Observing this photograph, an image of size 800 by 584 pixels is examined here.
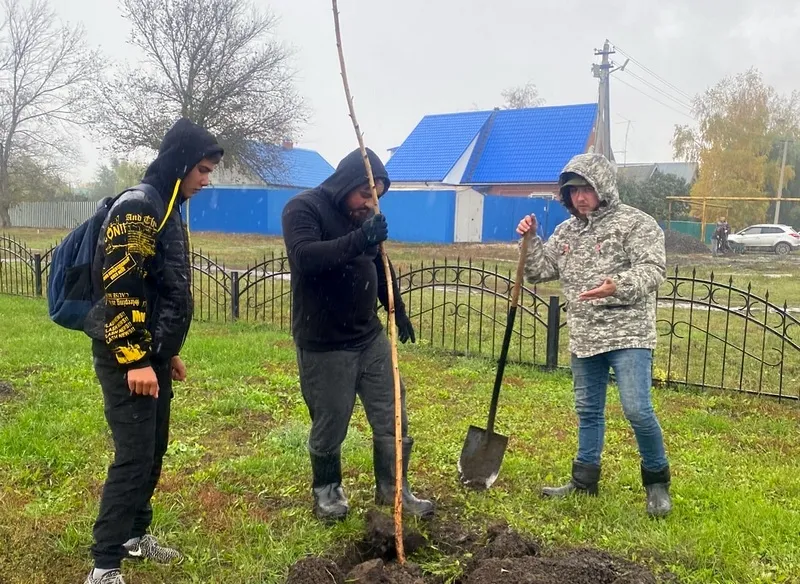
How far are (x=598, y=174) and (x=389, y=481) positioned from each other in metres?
1.80

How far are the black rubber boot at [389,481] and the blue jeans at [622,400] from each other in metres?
0.91

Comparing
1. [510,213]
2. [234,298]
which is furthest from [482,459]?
[510,213]

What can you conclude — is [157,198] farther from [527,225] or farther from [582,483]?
[582,483]

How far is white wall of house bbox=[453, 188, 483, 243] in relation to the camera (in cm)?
2545

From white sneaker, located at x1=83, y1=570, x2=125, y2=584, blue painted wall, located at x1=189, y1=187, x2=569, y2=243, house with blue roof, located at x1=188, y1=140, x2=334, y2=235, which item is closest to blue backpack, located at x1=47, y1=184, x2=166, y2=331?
white sneaker, located at x1=83, y1=570, x2=125, y2=584

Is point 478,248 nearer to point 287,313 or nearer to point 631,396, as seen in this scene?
point 287,313

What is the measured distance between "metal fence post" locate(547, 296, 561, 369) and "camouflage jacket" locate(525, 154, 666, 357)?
293 cm

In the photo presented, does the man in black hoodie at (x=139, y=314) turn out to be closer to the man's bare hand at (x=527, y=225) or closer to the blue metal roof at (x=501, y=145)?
the man's bare hand at (x=527, y=225)

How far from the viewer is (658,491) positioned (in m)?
3.37

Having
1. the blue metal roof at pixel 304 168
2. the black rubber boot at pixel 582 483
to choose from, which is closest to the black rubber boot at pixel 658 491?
the black rubber boot at pixel 582 483

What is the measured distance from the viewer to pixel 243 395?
534 centimetres

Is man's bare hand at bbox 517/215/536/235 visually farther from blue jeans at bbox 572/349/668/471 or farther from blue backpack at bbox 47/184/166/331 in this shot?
blue backpack at bbox 47/184/166/331

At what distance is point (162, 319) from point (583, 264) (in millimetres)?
1994

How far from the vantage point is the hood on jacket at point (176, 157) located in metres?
2.50
